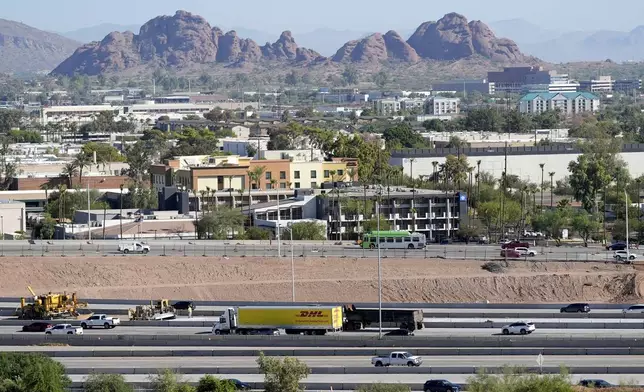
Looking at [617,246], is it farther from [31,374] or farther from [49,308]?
[31,374]

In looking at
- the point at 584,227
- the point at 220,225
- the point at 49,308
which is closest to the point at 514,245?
the point at 584,227

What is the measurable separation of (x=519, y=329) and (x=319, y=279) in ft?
51.2

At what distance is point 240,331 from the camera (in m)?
48.2

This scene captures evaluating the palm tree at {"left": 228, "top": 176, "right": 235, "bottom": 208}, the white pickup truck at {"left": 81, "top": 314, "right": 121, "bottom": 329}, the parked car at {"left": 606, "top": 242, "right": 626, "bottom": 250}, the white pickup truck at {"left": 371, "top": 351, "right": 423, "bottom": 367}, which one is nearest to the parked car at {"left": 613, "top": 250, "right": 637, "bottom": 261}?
the parked car at {"left": 606, "top": 242, "right": 626, "bottom": 250}

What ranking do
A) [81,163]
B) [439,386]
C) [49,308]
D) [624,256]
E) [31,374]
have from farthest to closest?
[81,163] → [624,256] → [49,308] → [439,386] → [31,374]

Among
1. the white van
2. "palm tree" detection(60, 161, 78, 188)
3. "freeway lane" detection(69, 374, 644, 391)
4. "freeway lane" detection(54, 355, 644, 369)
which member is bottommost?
"freeway lane" detection(54, 355, 644, 369)

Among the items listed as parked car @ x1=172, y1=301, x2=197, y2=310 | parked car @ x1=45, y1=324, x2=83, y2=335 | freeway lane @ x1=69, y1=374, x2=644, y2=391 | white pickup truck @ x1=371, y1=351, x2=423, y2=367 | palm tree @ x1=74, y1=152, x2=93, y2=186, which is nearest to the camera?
freeway lane @ x1=69, y1=374, x2=644, y2=391

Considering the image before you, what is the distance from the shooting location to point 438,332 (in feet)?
160

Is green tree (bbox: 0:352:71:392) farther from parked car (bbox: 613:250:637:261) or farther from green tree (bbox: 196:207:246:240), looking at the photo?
green tree (bbox: 196:207:246:240)

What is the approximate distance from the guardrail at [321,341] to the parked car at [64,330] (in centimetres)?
82

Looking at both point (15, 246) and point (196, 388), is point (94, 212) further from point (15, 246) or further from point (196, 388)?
point (196, 388)

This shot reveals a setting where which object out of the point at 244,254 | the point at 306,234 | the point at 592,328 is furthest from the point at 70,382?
the point at 306,234

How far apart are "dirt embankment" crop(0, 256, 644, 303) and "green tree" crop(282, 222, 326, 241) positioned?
11458 mm

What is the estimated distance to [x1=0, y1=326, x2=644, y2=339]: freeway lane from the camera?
1881 inches
